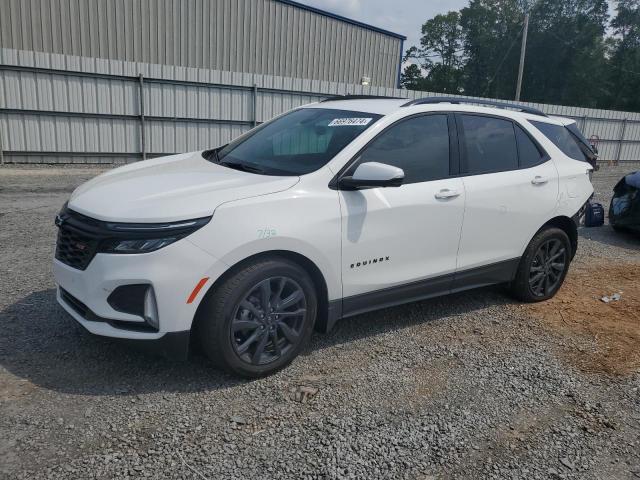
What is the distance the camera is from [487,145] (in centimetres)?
458

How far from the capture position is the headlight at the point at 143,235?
299cm

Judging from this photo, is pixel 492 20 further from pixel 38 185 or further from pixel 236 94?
pixel 38 185

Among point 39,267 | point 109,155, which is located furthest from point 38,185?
point 39,267

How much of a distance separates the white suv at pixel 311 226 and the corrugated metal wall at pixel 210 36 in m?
14.3

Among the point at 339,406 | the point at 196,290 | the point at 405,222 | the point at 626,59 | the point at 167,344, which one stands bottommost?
the point at 339,406

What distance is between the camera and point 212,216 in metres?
3.12

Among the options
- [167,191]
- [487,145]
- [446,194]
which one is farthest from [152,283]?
[487,145]

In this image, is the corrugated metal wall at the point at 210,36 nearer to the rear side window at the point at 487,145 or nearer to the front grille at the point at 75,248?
the front grille at the point at 75,248

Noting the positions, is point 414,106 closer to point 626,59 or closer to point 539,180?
point 539,180

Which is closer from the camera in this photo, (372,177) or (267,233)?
(267,233)

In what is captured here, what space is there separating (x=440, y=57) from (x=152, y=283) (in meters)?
69.6

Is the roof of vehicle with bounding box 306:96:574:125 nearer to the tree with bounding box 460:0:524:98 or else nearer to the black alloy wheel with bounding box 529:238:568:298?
the black alloy wheel with bounding box 529:238:568:298

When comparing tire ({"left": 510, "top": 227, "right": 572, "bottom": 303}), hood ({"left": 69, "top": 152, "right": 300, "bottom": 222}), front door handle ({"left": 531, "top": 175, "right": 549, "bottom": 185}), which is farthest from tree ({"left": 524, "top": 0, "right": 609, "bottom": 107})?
hood ({"left": 69, "top": 152, "right": 300, "bottom": 222})

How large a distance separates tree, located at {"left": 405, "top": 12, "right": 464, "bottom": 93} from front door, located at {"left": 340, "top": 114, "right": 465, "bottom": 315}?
205 feet
